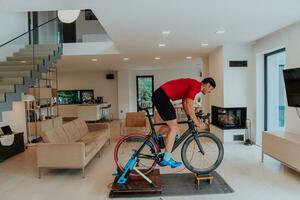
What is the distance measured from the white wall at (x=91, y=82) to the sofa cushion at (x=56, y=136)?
8.22 meters

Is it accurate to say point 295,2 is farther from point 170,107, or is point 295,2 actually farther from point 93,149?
point 93,149

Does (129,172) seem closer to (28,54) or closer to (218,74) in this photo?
(218,74)

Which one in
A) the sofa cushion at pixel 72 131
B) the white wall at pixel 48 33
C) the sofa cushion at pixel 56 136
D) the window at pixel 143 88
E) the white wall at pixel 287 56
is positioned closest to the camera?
the sofa cushion at pixel 56 136

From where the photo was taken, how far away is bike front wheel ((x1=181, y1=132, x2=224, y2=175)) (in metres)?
3.71

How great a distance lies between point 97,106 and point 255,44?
7028 millimetres

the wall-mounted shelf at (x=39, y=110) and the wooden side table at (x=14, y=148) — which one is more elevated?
the wall-mounted shelf at (x=39, y=110)

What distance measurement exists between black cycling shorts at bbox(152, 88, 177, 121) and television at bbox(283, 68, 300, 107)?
218cm

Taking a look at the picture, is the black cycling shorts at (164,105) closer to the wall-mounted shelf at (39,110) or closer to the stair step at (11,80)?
the stair step at (11,80)

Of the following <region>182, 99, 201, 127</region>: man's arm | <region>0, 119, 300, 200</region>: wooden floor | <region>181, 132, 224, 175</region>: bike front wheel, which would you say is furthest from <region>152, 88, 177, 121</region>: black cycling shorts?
<region>0, 119, 300, 200</region>: wooden floor

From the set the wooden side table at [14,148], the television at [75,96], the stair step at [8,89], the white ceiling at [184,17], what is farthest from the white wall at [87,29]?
the television at [75,96]

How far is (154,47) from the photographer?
6.68m

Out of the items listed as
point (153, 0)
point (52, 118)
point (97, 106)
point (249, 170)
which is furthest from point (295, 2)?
point (97, 106)

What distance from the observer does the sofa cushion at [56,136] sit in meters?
4.30

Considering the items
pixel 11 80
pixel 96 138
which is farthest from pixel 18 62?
pixel 96 138
